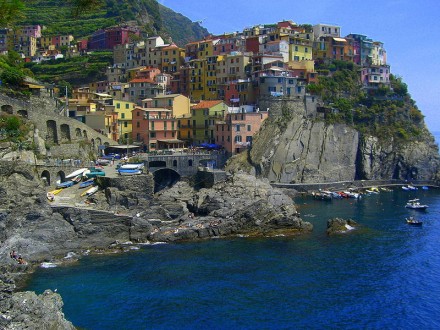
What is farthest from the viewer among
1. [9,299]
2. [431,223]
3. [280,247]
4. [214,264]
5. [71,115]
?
[71,115]

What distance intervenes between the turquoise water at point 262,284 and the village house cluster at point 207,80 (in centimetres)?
2697

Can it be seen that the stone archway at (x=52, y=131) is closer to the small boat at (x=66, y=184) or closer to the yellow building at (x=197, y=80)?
the small boat at (x=66, y=184)

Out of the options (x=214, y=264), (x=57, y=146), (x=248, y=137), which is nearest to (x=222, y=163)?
(x=248, y=137)

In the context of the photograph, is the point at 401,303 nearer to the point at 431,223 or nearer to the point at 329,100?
the point at 431,223

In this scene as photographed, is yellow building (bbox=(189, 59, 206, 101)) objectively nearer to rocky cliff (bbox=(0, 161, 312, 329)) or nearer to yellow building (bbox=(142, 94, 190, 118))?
yellow building (bbox=(142, 94, 190, 118))

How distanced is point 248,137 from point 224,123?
141 inches

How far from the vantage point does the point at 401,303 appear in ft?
108

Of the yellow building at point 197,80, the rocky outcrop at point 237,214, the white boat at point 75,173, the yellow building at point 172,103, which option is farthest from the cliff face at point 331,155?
the white boat at point 75,173

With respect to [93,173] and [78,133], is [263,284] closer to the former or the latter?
[93,173]

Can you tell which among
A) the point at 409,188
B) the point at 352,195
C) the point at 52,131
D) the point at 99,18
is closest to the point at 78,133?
the point at 52,131

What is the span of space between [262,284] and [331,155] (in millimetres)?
41136

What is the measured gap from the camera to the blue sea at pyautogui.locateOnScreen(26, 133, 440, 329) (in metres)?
30.3

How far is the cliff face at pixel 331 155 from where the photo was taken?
6931cm

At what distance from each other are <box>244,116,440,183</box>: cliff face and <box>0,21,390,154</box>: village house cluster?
3180 mm
